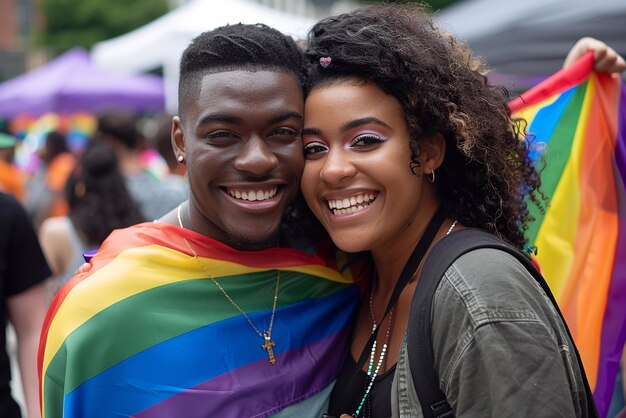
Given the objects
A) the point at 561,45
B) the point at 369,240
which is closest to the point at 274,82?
the point at 369,240

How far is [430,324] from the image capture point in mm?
1838

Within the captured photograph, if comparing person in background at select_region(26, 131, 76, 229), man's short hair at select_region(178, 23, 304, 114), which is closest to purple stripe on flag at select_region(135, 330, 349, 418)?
man's short hair at select_region(178, 23, 304, 114)

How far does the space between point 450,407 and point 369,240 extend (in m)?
0.59

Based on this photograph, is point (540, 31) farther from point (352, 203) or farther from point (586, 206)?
point (352, 203)

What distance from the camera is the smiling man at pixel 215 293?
2154mm

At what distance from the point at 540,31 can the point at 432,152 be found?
3489 mm

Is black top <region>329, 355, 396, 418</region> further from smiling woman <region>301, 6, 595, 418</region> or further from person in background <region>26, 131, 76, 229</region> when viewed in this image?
person in background <region>26, 131, 76, 229</region>

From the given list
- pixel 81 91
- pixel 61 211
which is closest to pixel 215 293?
pixel 61 211

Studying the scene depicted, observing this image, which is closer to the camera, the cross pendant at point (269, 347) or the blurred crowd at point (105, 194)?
the cross pendant at point (269, 347)

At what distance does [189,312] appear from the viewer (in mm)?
2283

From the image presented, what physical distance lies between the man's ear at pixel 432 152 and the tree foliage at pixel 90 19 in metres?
43.6

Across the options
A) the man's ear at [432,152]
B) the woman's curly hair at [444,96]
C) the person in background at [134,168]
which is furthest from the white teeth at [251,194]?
the person in background at [134,168]

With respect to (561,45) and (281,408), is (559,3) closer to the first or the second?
(561,45)

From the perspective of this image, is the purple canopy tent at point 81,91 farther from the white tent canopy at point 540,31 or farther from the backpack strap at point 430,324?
the backpack strap at point 430,324
